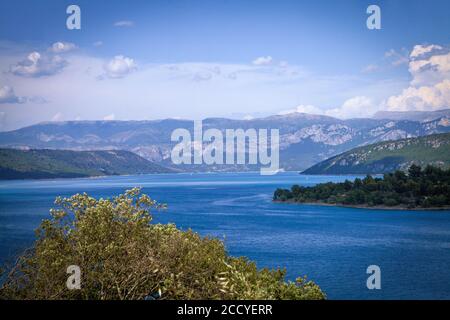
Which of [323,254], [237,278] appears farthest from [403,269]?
[237,278]

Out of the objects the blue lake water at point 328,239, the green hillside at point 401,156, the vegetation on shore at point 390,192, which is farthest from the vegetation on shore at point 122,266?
the green hillside at point 401,156

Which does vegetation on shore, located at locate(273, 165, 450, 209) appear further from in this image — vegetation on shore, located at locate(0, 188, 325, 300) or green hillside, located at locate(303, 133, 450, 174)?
vegetation on shore, located at locate(0, 188, 325, 300)

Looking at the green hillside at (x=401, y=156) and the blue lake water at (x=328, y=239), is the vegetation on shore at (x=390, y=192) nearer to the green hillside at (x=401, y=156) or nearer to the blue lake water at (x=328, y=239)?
the blue lake water at (x=328, y=239)

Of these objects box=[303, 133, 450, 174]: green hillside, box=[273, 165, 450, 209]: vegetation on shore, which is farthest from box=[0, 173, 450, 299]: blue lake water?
box=[303, 133, 450, 174]: green hillside

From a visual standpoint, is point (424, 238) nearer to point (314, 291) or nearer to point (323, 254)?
point (323, 254)

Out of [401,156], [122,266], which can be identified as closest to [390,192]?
[401,156]

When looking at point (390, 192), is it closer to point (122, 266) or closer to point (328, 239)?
point (328, 239)
